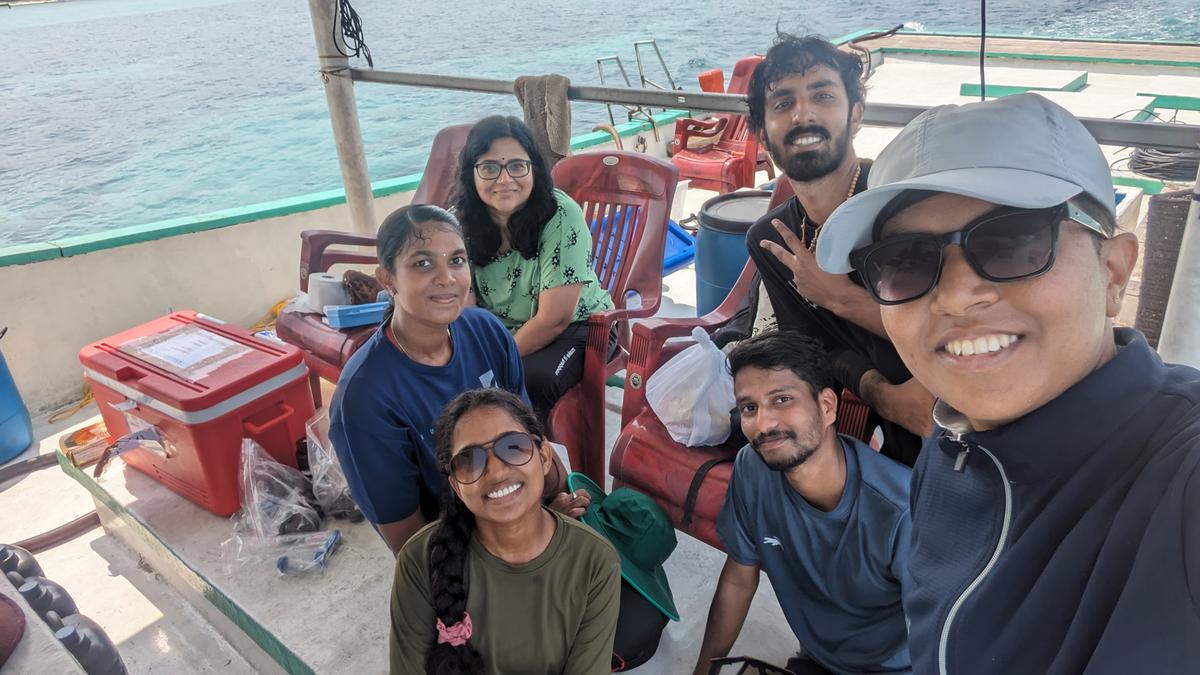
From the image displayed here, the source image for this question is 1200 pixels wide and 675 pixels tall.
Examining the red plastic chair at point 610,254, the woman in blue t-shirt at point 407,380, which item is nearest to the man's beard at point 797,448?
the woman in blue t-shirt at point 407,380

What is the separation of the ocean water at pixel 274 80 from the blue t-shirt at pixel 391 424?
8625 millimetres

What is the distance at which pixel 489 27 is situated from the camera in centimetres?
3784

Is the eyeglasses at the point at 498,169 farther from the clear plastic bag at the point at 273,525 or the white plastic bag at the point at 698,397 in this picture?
the clear plastic bag at the point at 273,525

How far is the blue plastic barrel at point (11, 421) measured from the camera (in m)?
3.02

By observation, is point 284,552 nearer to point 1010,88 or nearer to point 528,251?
point 528,251

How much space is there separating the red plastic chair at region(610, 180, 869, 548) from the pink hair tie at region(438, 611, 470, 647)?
69cm

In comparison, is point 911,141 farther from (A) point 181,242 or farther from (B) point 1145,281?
(A) point 181,242

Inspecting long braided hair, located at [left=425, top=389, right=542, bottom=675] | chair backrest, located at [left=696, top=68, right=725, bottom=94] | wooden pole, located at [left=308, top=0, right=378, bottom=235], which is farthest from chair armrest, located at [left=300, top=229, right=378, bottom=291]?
chair backrest, located at [left=696, top=68, right=725, bottom=94]

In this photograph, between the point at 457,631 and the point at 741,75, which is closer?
the point at 457,631

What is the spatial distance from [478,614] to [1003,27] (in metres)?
32.5

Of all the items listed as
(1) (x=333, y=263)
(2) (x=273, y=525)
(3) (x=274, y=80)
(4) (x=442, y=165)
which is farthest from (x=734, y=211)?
(3) (x=274, y=80)

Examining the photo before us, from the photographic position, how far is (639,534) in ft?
6.05

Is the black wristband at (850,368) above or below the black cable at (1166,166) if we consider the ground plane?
above

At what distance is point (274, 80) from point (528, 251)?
28.9m
